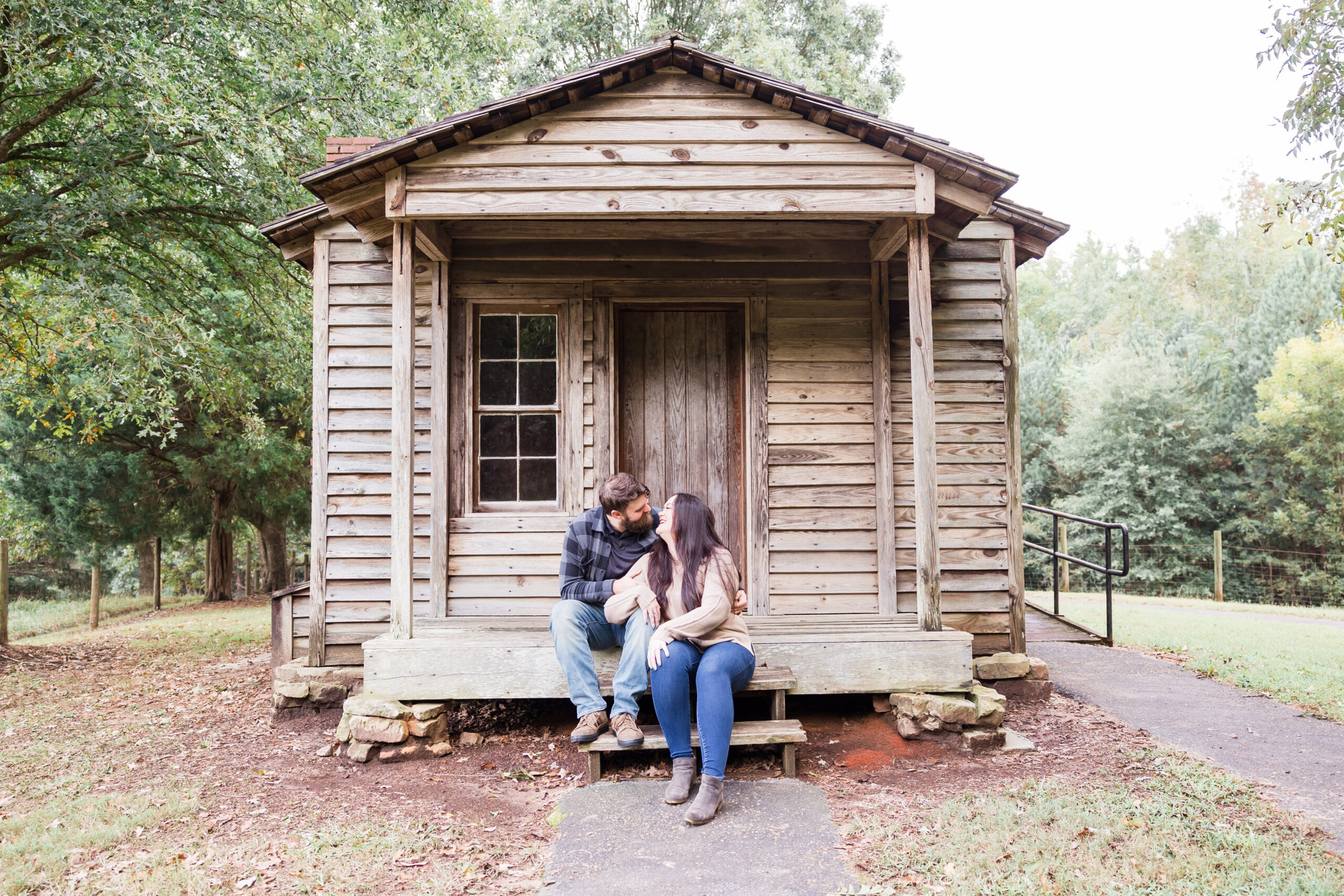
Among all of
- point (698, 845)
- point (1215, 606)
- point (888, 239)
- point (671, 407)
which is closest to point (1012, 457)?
point (888, 239)

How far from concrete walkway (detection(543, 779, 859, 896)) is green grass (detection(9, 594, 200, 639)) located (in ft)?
47.9

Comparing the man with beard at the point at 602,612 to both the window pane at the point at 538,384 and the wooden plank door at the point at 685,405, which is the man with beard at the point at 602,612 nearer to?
the wooden plank door at the point at 685,405

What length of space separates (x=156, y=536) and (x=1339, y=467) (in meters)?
27.5

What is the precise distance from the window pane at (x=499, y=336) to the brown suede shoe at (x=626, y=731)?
124 inches

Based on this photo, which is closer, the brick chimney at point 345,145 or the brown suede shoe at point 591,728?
the brown suede shoe at point 591,728

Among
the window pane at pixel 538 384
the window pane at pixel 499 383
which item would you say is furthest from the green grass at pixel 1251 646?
the window pane at pixel 499 383

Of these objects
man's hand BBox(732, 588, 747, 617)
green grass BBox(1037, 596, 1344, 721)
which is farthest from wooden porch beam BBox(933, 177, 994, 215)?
green grass BBox(1037, 596, 1344, 721)

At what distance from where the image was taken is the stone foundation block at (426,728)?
15.9 feet

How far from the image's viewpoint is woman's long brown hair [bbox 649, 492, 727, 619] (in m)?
4.24

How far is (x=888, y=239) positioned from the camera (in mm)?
5734

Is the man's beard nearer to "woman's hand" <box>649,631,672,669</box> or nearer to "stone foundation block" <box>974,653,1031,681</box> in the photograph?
"woman's hand" <box>649,631,672,669</box>

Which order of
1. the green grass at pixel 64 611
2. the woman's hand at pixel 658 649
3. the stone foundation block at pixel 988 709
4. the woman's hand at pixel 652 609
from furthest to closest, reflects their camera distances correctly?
the green grass at pixel 64 611, the stone foundation block at pixel 988 709, the woman's hand at pixel 652 609, the woman's hand at pixel 658 649

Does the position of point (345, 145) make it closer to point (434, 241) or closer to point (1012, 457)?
point (434, 241)

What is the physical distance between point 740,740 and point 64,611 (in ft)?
63.6
